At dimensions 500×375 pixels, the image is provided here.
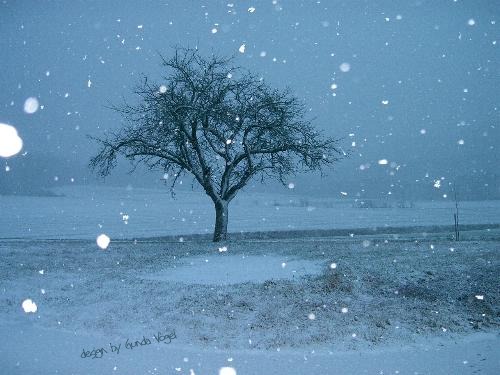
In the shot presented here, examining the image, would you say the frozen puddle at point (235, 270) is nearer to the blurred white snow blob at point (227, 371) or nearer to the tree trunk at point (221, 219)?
the blurred white snow blob at point (227, 371)

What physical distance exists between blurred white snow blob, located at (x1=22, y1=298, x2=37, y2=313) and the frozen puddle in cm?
299

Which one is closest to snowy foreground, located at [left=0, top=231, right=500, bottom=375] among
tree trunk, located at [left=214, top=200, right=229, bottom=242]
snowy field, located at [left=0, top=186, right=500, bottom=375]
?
snowy field, located at [left=0, top=186, right=500, bottom=375]

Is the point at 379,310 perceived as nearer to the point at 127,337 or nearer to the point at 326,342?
the point at 326,342

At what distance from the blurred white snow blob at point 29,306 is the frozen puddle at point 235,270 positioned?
299 centimetres

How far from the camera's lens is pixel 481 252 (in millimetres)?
15477

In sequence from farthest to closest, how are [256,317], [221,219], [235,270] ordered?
[221,219] < [235,270] < [256,317]

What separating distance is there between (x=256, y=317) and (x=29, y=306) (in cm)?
561

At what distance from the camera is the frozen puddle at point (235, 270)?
11805 millimetres

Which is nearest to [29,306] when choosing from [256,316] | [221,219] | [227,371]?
[256,316]

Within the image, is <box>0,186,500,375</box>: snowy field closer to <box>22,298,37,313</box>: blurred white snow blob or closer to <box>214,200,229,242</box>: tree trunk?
<box>22,298,37,313</box>: blurred white snow blob

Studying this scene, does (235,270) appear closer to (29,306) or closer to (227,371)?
(29,306)

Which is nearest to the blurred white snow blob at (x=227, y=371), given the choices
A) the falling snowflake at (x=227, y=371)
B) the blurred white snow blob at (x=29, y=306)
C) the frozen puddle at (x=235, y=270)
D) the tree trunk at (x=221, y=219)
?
the falling snowflake at (x=227, y=371)

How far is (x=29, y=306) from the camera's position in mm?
10281

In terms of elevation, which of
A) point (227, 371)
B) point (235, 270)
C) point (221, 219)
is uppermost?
point (221, 219)
